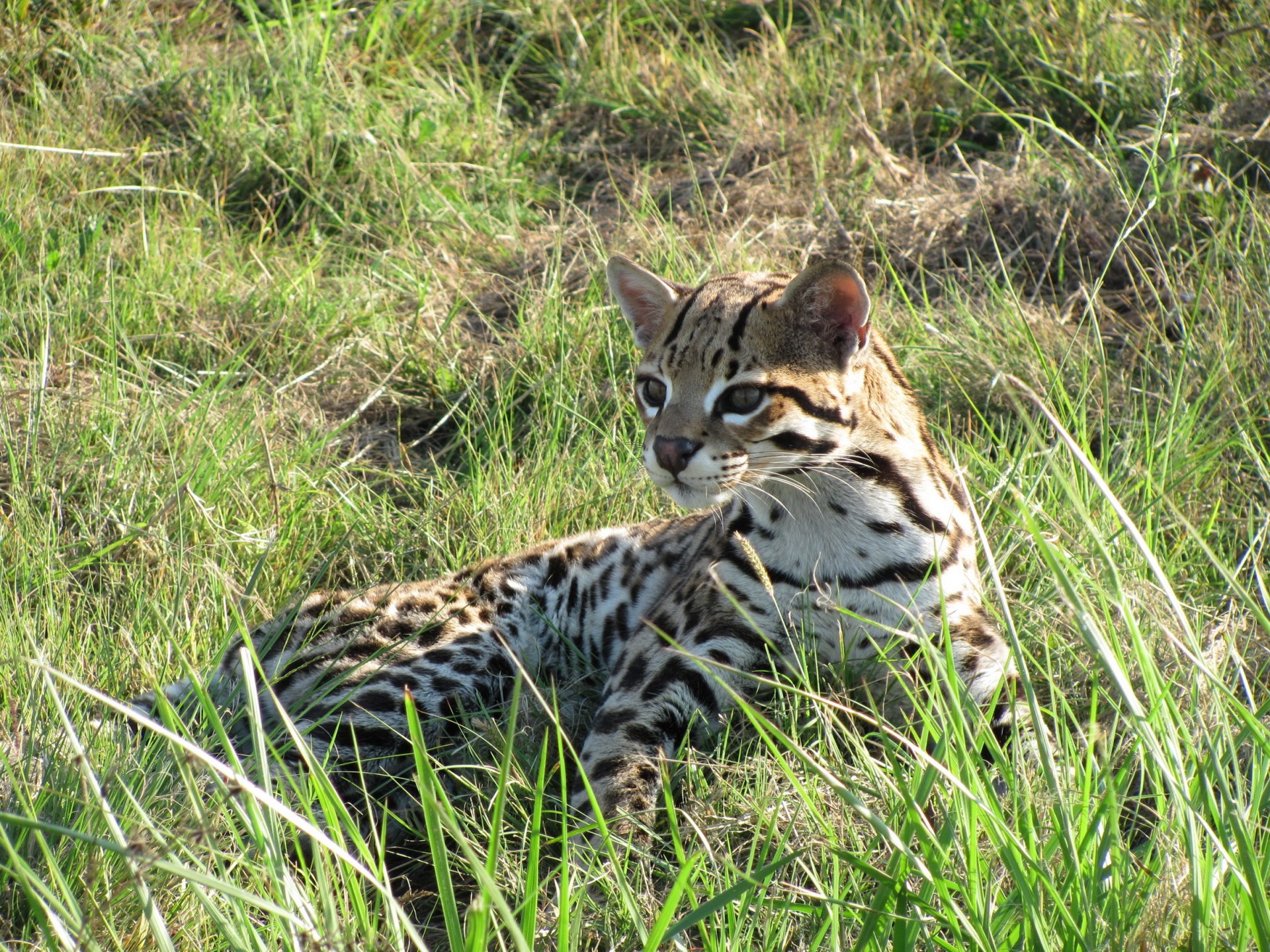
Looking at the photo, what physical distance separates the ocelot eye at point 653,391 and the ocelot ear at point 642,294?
0.66ft

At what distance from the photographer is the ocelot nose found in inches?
131

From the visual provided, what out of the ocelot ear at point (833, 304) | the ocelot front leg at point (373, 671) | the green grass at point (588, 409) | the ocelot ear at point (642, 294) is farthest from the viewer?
the ocelot ear at point (642, 294)

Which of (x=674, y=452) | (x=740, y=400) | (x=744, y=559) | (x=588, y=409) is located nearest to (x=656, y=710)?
(x=744, y=559)

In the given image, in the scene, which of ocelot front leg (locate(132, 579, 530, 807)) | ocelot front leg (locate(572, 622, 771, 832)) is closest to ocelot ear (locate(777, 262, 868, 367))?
ocelot front leg (locate(572, 622, 771, 832))

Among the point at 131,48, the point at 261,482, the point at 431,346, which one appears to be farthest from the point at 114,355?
the point at 131,48

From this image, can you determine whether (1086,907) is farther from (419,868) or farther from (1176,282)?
(1176,282)

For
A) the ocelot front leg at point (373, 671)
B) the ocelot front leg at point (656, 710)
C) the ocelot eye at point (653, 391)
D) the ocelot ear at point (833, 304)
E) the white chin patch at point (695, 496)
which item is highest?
the ocelot ear at point (833, 304)

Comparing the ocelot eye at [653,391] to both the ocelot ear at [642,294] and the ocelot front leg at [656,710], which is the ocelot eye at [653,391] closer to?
the ocelot ear at [642,294]

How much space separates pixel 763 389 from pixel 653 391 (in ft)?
1.29

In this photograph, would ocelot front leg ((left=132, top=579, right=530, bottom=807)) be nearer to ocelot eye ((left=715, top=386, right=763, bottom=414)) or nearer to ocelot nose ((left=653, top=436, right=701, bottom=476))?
ocelot nose ((left=653, top=436, right=701, bottom=476))

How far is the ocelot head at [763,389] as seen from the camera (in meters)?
3.34

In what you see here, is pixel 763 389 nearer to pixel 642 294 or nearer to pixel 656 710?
pixel 642 294

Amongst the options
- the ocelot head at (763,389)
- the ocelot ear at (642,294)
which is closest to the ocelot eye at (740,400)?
the ocelot head at (763,389)

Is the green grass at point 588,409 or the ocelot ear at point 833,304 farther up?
the ocelot ear at point 833,304
